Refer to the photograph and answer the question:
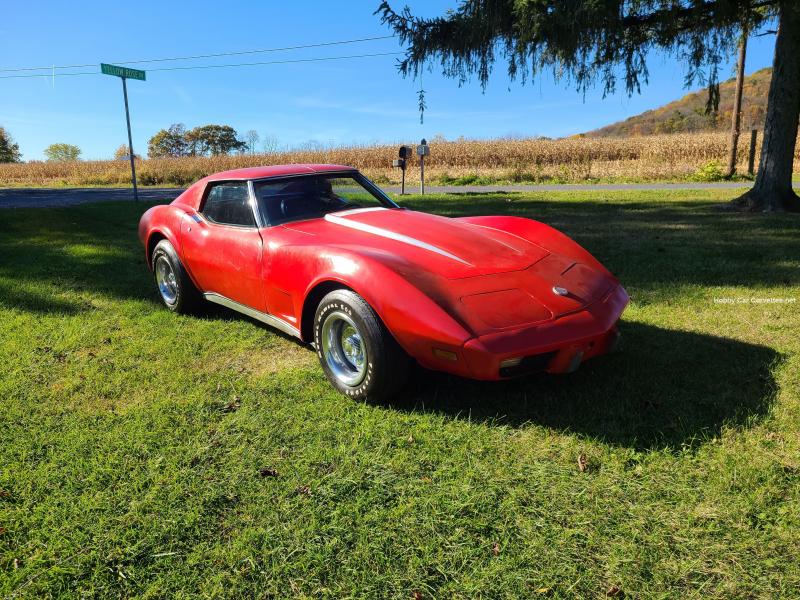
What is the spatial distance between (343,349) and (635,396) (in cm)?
162

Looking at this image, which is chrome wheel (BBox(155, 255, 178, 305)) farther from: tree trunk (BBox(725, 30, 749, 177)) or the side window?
tree trunk (BBox(725, 30, 749, 177))

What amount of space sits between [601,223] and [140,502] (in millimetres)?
8481

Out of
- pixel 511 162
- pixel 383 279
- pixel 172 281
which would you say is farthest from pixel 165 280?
pixel 511 162

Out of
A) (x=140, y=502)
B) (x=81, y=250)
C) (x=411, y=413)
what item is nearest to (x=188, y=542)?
(x=140, y=502)

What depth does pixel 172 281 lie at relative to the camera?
4781 millimetres

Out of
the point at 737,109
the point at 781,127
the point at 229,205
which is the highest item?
the point at 737,109

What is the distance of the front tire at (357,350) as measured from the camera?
2797 mm

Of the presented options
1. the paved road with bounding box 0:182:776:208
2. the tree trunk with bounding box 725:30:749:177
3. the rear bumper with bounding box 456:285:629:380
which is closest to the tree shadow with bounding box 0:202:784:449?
the rear bumper with bounding box 456:285:629:380

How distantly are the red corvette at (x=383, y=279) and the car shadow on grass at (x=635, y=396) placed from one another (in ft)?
0.91

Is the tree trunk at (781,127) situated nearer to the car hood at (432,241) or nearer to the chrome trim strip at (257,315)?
the car hood at (432,241)

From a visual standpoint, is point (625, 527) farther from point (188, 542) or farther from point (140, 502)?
point (140, 502)

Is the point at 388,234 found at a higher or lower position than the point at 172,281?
higher

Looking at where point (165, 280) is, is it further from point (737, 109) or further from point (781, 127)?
point (737, 109)

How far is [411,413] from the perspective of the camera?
2.92 m
